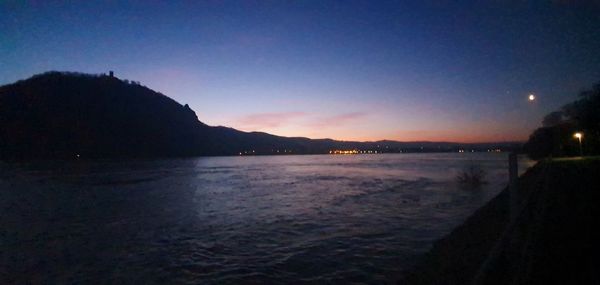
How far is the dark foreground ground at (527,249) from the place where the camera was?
6.10m

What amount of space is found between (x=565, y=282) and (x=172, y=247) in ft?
39.1

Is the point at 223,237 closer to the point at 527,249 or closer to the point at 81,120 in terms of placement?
the point at 527,249

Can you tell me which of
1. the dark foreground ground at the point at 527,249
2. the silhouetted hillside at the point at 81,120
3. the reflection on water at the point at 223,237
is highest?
the silhouetted hillside at the point at 81,120

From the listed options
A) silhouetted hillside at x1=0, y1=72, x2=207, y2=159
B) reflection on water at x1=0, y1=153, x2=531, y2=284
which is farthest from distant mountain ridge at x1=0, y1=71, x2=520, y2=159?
reflection on water at x1=0, y1=153, x2=531, y2=284

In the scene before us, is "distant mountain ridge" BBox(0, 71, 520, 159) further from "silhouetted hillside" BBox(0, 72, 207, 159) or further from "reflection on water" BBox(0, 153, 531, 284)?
"reflection on water" BBox(0, 153, 531, 284)

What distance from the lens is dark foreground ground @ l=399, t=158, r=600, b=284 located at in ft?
20.0

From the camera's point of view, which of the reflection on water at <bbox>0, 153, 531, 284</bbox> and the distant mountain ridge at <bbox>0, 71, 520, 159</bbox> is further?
the distant mountain ridge at <bbox>0, 71, 520, 159</bbox>

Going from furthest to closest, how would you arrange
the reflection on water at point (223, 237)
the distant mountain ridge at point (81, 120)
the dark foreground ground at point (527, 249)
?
the distant mountain ridge at point (81, 120) → the reflection on water at point (223, 237) → the dark foreground ground at point (527, 249)

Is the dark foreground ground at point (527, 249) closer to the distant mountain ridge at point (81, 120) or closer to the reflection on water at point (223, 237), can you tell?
the reflection on water at point (223, 237)

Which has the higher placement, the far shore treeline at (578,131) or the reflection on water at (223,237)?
the far shore treeline at (578,131)

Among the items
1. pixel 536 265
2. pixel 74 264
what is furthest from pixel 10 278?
A: pixel 536 265

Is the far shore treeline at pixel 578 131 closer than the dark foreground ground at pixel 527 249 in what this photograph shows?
No

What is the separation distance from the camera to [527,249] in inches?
295

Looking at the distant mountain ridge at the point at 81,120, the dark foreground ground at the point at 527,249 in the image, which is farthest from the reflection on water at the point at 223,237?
the distant mountain ridge at the point at 81,120
